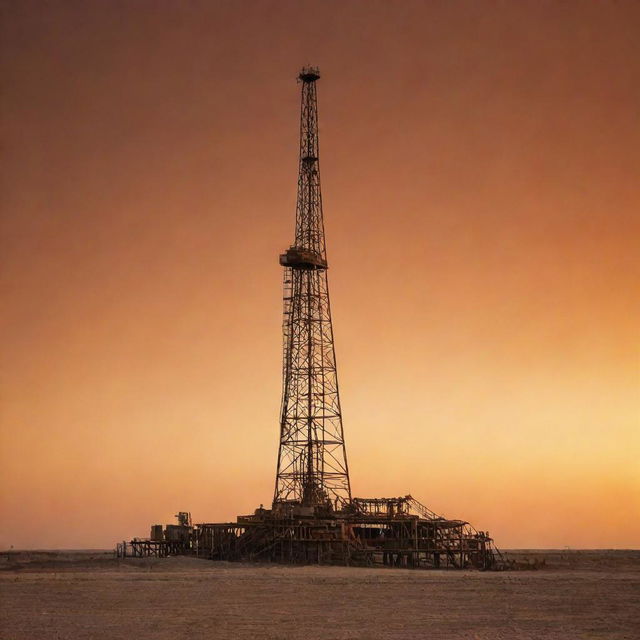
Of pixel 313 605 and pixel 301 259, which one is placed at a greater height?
pixel 301 259

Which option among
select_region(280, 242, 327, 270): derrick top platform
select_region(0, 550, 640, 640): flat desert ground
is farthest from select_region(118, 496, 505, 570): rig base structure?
select_region(280, 242, 327, 270): derrick top platform

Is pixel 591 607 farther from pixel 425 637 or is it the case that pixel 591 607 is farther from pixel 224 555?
pixel 224 555

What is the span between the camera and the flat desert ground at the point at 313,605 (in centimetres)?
3036

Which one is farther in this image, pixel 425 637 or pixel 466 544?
pixel 466 544

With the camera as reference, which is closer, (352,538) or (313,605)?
(313,605)

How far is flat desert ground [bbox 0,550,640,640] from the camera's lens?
99.6 feet

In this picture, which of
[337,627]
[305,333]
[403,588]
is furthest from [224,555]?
[337,627]

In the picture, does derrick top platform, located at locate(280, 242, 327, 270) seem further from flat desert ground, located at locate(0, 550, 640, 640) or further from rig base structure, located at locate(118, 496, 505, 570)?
flat desert ground, located at locate(0, 550, 640, 640)

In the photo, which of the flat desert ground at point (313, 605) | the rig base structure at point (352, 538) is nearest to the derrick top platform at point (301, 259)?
the rig base structure at point (352, 538)

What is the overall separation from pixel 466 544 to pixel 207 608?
101 feet

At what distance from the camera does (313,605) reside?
36219 millimetres

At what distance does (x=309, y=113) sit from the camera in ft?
236

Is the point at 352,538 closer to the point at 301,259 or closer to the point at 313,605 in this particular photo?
the point at 301,259

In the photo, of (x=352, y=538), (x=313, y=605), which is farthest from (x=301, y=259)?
(x=313, y=605)
